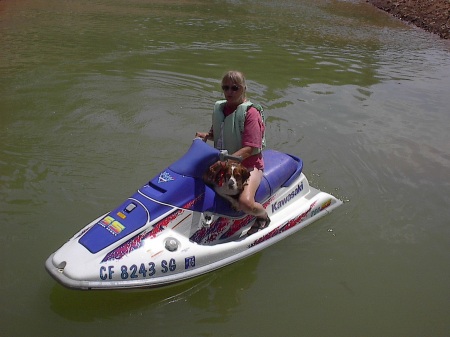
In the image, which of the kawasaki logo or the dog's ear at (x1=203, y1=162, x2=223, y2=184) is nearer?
the dog's ear at (x1=203, y1=162, x2=223, y2=184)

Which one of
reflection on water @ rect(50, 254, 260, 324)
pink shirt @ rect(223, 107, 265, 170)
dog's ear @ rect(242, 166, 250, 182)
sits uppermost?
pink shirt @ rect(223, 107, 265, 170)

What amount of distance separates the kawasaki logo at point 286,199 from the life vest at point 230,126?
2.82ft

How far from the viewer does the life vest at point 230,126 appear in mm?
4445

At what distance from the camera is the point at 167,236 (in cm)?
413

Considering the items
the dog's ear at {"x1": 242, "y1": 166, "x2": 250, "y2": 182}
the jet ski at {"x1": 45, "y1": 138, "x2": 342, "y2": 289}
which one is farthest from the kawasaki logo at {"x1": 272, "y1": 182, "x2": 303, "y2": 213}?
the dog's ear at {"x1": 242, "y1": 166, "x2": 250, "y2": 182}

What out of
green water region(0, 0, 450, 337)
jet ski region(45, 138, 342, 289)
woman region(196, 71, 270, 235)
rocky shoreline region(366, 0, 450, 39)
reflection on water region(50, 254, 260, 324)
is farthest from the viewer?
rocky shoreline region(366, 0, 450, 39)

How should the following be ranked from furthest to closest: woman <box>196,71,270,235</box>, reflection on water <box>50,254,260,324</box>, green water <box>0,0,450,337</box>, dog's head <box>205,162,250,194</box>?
woman <box>196,71,270,235</box> → dog's head <box>205,162,250,194</box> → green water <box>0,0,450,337</box> → reflection on water <box>50,254,260,324</box>

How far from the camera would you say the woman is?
173 inches

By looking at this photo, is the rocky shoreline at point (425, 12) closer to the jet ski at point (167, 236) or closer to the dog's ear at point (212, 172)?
the jet ski at point (167, 236)

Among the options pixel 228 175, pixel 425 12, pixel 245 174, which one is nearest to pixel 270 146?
pixel 245 174

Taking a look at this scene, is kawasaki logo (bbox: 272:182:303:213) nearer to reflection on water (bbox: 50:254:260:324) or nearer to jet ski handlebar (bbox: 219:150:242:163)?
reflection on water (bbox: 50:254:260:324)

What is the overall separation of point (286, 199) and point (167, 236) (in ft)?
5.67

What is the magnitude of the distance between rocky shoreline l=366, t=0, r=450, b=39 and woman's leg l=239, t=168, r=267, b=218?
16.6m

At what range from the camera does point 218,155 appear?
14.1 feet
